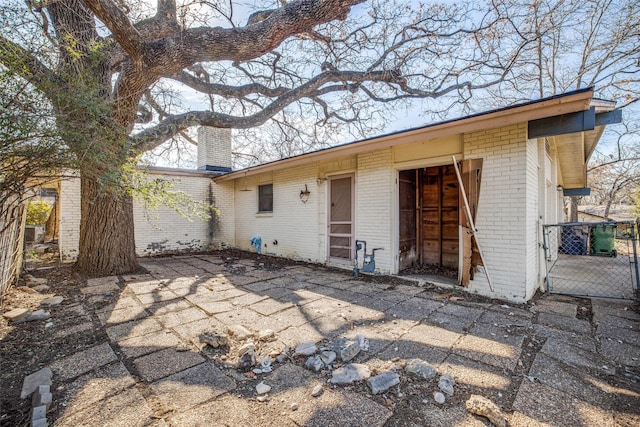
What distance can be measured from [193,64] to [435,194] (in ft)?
17.7

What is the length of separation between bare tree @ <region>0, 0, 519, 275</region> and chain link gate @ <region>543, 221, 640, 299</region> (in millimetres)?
5006

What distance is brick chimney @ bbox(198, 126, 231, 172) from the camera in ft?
31.0

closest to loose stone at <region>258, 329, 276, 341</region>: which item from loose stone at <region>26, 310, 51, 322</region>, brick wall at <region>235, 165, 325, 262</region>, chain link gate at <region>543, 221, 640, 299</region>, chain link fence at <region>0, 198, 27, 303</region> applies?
loose stone at <region>26, 310, 51, 322</region>

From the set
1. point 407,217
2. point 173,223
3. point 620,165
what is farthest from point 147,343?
point 620,165

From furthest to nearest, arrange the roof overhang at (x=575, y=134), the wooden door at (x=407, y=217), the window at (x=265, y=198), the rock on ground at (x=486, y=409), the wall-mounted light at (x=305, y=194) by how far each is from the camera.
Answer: the window at (x=265, y=198), the wall-mounted light at (x=305, y=194), the wooden door at (x=407, y=217), the roof overhang at (x=575, y=134), the rock on ground at (x=486, y=409)

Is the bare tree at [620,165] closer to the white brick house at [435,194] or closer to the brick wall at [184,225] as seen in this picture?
the white brick house at [435,194]

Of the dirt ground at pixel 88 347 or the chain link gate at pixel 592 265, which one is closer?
the dirt ground at pixel 88 347

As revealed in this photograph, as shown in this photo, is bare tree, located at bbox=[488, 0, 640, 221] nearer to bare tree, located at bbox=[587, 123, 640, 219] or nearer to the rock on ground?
bare tree, located at bbox=[587, 123, 640, 219]

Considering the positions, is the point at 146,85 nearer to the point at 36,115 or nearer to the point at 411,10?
the point at 36,115

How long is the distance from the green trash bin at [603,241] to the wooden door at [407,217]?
6614mm

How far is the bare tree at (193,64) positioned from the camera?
2486 millimetres

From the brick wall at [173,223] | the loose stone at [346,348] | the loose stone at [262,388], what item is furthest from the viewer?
the brick wall at [173,223]

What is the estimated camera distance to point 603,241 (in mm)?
8180

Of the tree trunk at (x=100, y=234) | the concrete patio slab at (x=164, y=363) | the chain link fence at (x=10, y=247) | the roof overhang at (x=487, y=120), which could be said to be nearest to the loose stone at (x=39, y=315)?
the chain link fence at (x=10, y=247)
